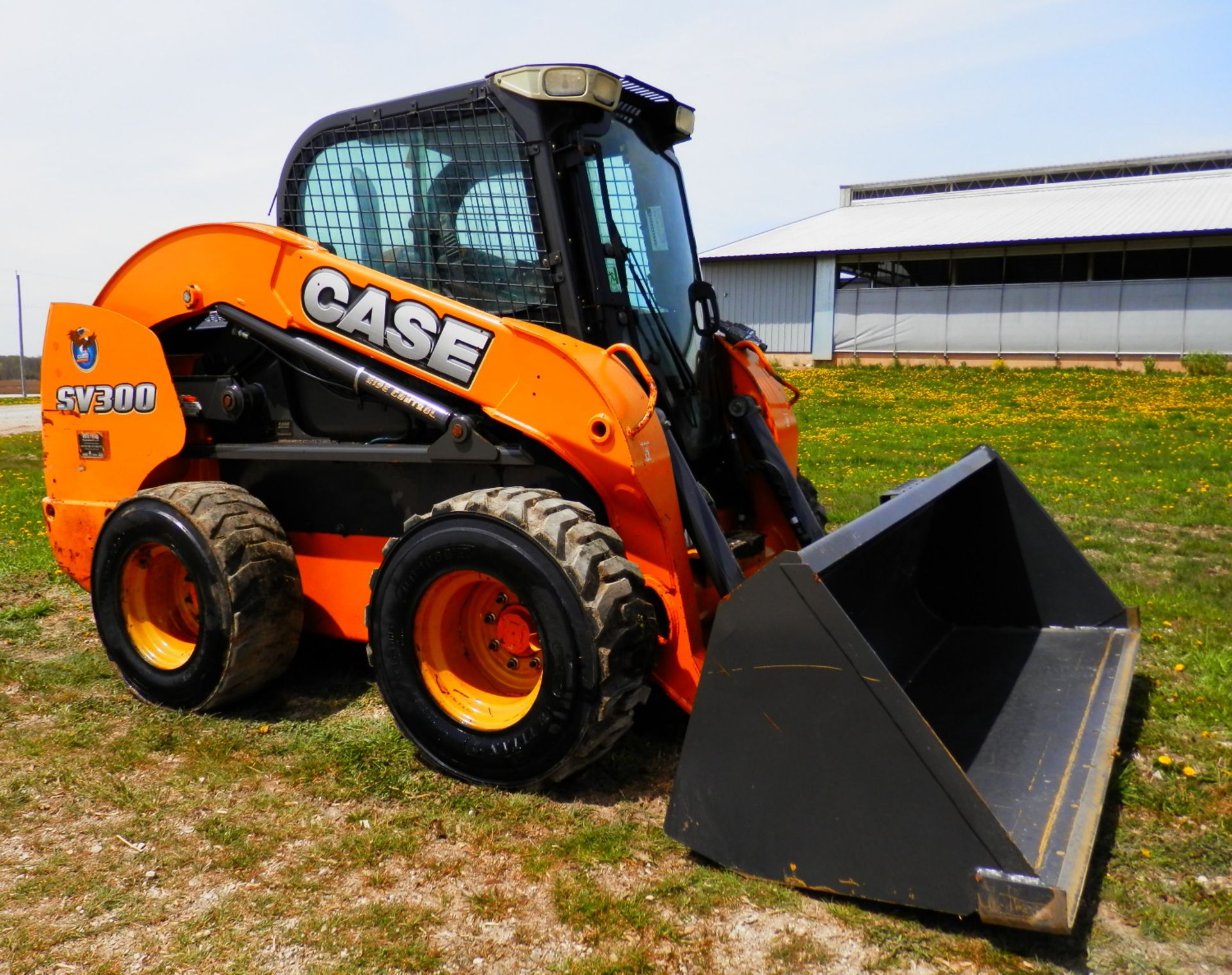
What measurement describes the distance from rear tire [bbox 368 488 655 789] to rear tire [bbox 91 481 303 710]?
2.28ft

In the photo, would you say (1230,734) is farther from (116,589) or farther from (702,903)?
(116,589)

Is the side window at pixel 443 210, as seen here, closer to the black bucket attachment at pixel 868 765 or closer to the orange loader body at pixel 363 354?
the orange loader body at pixel 363 354

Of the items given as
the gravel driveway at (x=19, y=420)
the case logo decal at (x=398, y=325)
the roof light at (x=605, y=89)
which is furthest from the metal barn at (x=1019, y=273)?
the case logo decal at (x=398, y=325)

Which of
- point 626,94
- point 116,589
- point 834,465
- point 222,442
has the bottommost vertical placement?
point 834,465

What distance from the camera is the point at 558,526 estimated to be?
3367 mm

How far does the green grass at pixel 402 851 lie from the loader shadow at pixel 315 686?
18mm

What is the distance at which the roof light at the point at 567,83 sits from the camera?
3.76 meters

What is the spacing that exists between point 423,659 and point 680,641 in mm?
939

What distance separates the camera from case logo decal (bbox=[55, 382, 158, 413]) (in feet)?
15.3

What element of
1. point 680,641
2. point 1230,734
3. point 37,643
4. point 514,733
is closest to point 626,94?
point 680,641

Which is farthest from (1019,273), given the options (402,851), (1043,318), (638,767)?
(402,851)

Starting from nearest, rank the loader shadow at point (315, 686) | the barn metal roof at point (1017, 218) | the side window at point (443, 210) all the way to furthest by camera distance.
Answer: the side window at point (443, 210) < the loader shadow at point (315, 686) < the barn metal roof at point (1017, 218)

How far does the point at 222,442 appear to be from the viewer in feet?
15.4

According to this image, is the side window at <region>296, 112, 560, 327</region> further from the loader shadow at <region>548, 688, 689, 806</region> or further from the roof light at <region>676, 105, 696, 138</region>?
the loader shadow at <region>548, 688, 689, 806</region>
